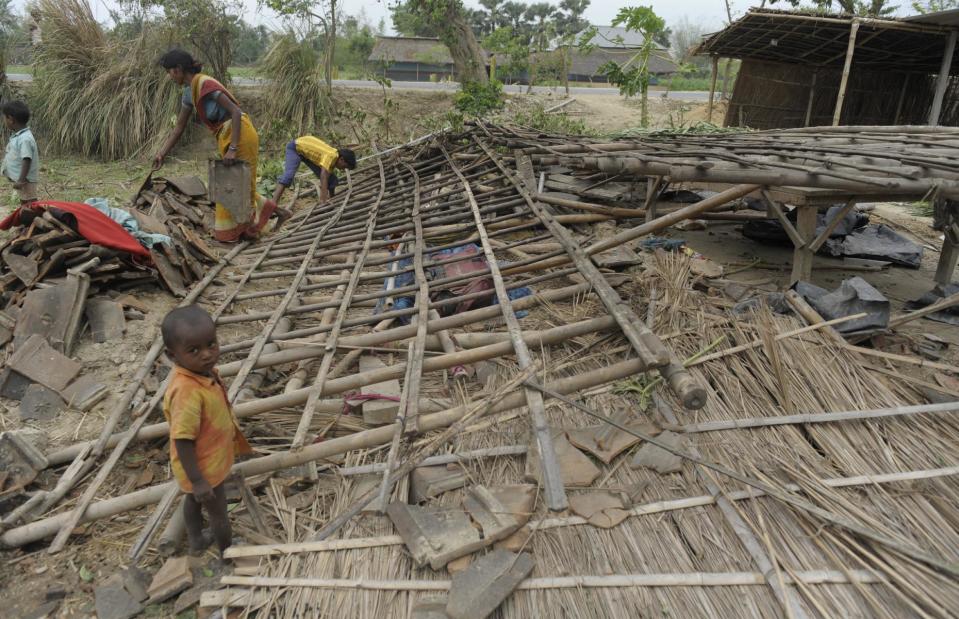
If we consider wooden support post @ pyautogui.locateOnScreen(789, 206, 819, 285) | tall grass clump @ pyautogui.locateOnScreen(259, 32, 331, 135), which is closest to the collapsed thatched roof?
tall grass clump @ pyautogui.locateOnScreen(259, 32, 331, 135)

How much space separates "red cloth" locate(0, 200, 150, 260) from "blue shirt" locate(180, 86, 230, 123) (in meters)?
1.31

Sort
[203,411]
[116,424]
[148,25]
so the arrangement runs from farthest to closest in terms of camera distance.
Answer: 1. [148,25]
2. [116,424]
3. [203,411]

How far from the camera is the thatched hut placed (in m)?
9.38

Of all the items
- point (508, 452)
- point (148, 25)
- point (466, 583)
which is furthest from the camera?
point (148, 25)

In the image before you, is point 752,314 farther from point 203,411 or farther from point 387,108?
point 387,108

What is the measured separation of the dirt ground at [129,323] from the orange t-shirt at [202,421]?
425 millimetres

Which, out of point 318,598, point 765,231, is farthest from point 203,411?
point 765,231

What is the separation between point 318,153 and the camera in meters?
5.66

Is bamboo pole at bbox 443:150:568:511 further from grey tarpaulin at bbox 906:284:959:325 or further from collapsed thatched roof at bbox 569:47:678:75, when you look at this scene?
collapsed thatched roof at bbox 569:47:678:75

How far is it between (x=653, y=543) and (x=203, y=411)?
1464 mm

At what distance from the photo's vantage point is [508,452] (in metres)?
2.19

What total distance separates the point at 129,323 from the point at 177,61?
2.17m

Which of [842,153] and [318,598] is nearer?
[318,598]

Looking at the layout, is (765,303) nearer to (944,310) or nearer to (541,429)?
(944,310)
